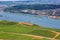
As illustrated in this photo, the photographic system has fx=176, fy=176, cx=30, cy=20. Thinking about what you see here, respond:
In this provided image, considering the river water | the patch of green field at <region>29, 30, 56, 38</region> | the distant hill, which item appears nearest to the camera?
the patch of green field at <region>29, 30, 56, 38</region>

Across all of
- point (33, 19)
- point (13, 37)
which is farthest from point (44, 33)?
point (13, 37)

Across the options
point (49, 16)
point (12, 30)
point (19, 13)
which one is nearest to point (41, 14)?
point (49, 16)

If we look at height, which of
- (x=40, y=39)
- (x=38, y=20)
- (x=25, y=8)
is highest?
(x=25, y=8)

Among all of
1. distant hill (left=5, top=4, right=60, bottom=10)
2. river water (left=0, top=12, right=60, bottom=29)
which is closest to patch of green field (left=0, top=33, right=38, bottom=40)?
river water (left=0, top=12, right=60, bottom=29)

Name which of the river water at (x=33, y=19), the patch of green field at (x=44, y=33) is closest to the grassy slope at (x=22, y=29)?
the patch of green field at (x=44, y=33)

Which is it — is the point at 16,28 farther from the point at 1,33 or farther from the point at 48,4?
the point at 48,4

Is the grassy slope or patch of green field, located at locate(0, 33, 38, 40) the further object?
the grassy slope

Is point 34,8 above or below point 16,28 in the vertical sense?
above

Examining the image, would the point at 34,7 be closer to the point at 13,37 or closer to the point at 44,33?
the point at 44,33

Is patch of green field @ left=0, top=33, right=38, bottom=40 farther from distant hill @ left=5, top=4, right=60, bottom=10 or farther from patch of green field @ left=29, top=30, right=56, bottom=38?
distant hill @ left=5, top=4, right=60, bottom=10
